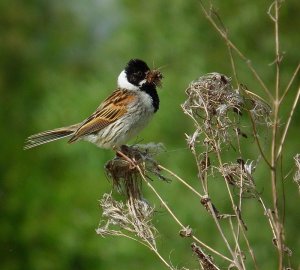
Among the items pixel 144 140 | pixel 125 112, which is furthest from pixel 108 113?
pixel 144 140

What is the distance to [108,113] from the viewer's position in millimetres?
7223

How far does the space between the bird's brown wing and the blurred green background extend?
5.66 meters

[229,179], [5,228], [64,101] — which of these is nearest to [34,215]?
[5,228]

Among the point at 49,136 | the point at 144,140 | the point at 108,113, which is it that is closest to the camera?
the point at 108,113

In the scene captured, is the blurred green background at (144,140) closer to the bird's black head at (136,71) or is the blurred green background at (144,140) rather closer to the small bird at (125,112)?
the small bird at (125,112)

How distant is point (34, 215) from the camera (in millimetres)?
21203

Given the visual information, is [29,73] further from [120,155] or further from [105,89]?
[120,155]

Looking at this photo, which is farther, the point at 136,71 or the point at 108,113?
the point at 108,113

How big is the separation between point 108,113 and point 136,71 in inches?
17.5

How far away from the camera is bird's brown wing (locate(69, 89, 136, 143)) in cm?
709

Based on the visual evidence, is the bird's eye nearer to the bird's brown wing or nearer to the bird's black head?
the bird's black head

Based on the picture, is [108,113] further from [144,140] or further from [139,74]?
[144,140]

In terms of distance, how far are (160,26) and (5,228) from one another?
21.8ft

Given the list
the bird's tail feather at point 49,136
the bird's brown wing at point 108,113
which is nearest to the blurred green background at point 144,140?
the bird's tail feather at point 49,136
